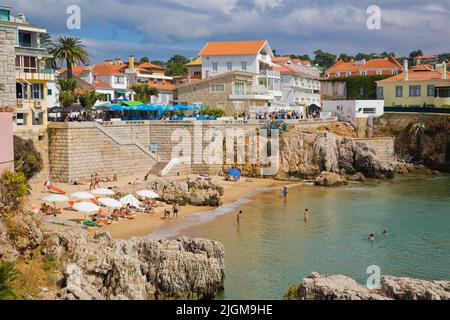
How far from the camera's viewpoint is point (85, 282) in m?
20.9

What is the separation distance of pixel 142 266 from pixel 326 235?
15.6 meters

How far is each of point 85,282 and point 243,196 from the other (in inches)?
1120

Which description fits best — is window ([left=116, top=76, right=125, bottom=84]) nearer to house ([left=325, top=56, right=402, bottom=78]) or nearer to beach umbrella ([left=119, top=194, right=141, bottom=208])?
house ([left=325, top=56, right=402, bottom=78])

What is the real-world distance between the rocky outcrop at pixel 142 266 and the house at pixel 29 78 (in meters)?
22.2

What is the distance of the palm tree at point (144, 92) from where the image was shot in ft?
259

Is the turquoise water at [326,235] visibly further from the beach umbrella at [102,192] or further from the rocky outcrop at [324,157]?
the beach umbrella at [102,192]

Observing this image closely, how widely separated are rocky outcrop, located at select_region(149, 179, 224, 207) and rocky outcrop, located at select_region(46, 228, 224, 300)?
56.1ft

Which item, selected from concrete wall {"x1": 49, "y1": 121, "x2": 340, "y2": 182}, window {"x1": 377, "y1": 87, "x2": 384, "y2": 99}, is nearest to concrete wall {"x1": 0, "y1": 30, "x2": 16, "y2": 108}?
concrete wall {"x1": 49, "y1": 121, "x2": 340, "y2": 182}

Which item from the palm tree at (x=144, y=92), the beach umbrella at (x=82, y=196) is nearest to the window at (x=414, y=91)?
the palm tree at (x=144, y=92)

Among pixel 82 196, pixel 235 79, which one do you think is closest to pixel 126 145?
pixel 82 196

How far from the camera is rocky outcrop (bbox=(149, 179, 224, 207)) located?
142 feet

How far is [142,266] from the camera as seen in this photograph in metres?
23.7

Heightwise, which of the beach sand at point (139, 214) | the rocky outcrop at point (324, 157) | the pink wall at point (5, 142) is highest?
the pink wall at point (5, 142)
